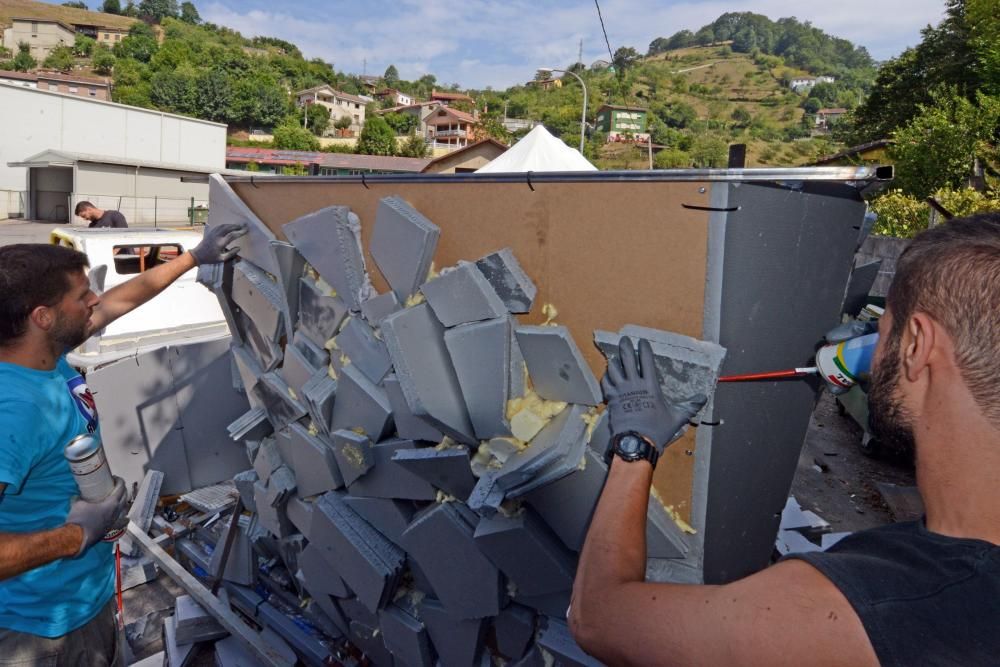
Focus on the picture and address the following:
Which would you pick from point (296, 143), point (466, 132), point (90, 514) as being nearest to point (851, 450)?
point (90, 514)

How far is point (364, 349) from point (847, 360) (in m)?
1.70

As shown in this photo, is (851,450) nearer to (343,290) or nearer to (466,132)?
(343,290)

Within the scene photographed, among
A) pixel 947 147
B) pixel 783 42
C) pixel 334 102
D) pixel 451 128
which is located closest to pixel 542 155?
pixel 947 147

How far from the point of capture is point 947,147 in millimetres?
12719

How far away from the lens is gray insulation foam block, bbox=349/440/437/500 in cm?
231

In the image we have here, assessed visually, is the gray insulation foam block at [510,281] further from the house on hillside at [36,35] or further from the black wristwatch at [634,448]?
the house on hillside at [36,35]

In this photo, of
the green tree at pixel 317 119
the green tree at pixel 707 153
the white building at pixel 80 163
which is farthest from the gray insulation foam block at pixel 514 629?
the green tree at pixel 317 119

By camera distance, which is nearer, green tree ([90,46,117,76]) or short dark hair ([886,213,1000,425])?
short dark hair ([886,213,1000,425])

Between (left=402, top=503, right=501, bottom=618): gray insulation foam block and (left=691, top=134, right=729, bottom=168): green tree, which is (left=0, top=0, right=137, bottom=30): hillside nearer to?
(left=691, top=134, right=729, bottom=168): green tree

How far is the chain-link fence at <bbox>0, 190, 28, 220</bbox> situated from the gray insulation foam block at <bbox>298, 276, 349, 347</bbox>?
29.8 metres

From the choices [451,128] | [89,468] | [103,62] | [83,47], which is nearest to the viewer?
[89,468]

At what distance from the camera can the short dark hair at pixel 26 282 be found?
1934mm

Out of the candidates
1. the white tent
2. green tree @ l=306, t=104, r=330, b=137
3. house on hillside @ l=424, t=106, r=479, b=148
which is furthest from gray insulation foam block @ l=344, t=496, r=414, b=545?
green tree @ l=306, t=104, r=330, b=137

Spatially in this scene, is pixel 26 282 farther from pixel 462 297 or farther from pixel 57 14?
pixel 57 14
